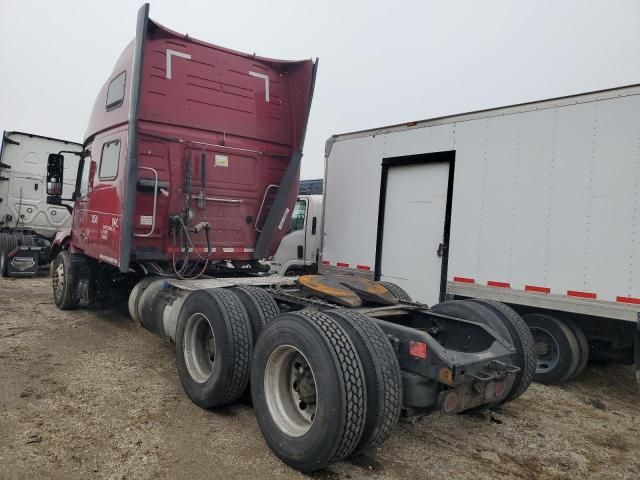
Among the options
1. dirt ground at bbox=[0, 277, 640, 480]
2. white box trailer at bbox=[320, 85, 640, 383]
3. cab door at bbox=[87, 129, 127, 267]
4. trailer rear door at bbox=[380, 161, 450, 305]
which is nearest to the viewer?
dirt ground at bbox=[0, 277, 640, 480]

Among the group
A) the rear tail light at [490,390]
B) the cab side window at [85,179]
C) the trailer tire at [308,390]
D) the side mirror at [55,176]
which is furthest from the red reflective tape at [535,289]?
the side mirror at [55,176]

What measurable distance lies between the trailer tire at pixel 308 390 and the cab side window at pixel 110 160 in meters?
3.55

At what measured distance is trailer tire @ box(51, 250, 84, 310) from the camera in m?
7.40

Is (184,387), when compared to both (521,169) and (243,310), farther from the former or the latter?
(521,169)

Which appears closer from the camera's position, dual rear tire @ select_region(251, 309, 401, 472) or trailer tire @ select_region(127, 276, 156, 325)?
dual rear tire @ select_region(251, 309, 401, 472)

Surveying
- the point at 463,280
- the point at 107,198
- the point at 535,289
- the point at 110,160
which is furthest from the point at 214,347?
the point at 535,289

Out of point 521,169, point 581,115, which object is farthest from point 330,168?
point 581,115

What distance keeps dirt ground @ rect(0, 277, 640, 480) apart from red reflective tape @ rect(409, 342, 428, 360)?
31.2 inches

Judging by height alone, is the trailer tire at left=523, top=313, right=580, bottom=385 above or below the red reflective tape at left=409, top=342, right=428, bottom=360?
below

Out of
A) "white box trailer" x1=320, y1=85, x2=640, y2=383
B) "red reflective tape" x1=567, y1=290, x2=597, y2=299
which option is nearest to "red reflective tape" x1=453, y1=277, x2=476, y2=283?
"white box trailer" x1=320, y1=85, x2=640, y2=383

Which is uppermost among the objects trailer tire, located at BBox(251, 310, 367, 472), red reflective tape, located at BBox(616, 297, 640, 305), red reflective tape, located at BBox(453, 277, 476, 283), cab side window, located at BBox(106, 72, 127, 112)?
cab side window, located at BBox(106, 72, 127, 112)

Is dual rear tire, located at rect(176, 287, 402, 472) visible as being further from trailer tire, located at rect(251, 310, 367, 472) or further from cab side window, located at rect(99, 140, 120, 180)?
cab side window, located at rect(99, 140, 120, 180)

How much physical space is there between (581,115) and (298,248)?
16.9 ft

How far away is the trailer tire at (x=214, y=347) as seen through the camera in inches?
152
